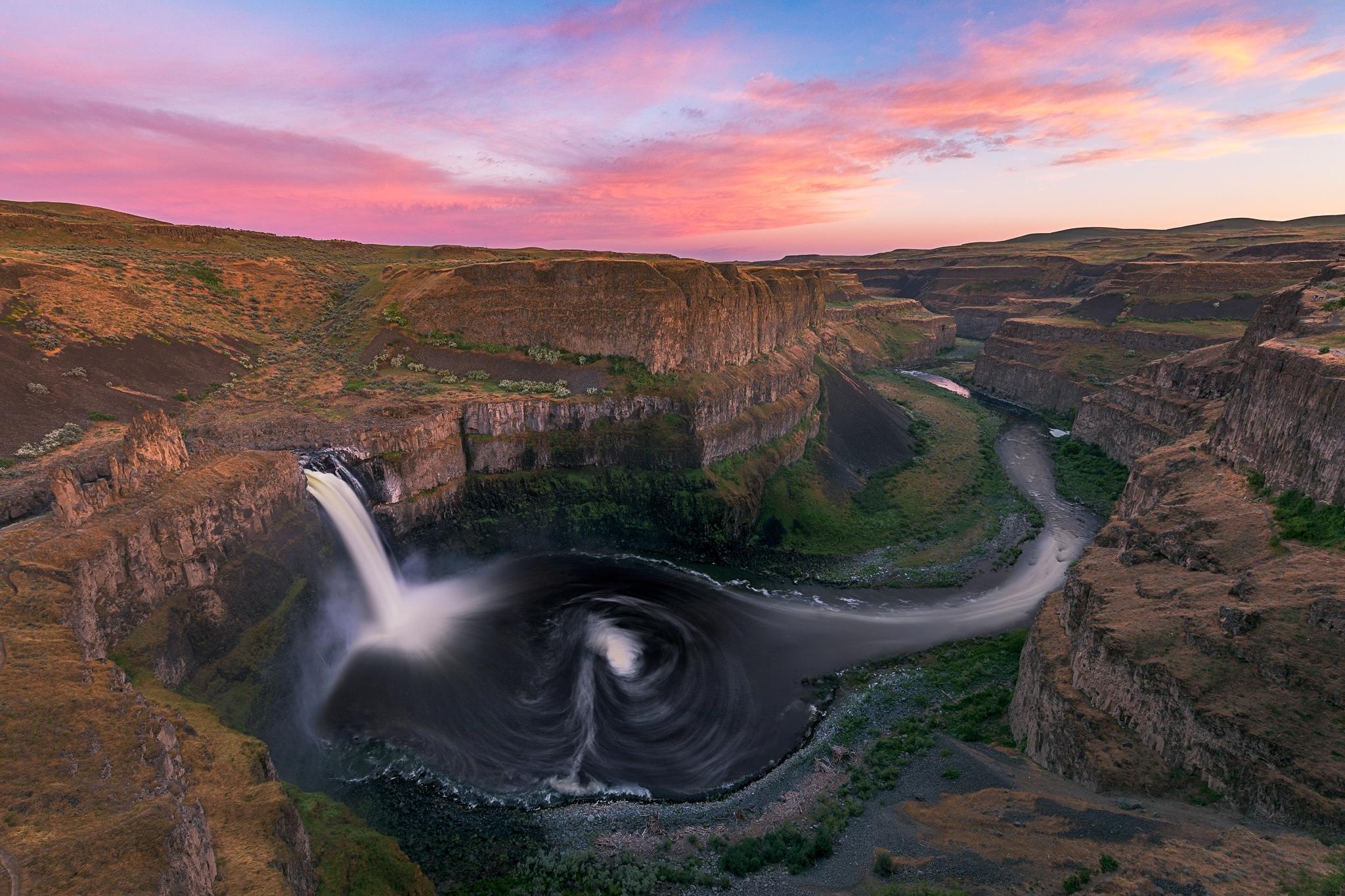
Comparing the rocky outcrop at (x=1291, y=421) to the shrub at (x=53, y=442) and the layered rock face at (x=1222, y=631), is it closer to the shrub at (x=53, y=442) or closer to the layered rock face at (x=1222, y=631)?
the layered rock face at (x=1222, y=631)

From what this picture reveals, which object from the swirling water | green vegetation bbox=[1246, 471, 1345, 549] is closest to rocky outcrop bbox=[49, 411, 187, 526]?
the swirling water

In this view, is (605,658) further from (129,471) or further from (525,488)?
(129,471)

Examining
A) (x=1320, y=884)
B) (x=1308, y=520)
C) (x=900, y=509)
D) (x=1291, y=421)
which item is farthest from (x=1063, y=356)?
(x=1320, y=884)

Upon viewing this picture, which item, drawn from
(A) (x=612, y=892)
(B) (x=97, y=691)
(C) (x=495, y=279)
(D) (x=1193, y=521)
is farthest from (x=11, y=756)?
(C) (x=495, y=279)

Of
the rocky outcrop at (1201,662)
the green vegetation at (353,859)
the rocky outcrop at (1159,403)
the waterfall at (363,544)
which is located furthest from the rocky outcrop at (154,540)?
the rocky outcrop at (1159,403)

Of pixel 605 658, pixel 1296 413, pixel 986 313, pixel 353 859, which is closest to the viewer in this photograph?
pixel 353 859

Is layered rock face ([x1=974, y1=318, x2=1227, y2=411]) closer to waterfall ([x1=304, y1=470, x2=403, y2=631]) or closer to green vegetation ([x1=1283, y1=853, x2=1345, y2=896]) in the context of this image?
green vegetation ([x1=1283, y1=853, x2=1345, y2=896])

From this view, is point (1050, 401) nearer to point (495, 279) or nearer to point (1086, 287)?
point (1086, 287)
